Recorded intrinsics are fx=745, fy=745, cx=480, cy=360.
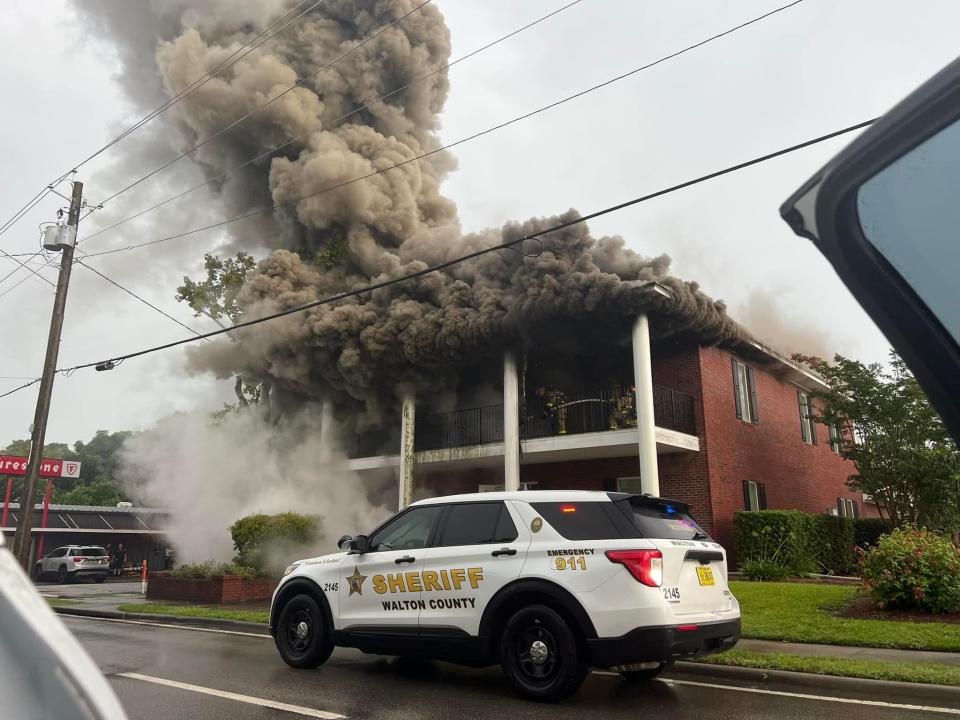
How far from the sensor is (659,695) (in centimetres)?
600

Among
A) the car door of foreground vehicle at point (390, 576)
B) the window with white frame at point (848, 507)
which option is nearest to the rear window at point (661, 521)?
the car door of foreground vehicle at point (390, 576)

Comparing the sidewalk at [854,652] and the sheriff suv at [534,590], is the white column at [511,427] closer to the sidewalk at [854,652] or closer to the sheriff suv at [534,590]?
the sidewalk at [854,652]

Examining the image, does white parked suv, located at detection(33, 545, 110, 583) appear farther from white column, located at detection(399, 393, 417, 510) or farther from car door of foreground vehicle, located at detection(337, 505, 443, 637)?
car door of foreground vehicle, located at detection(337, 505, 443, 637)

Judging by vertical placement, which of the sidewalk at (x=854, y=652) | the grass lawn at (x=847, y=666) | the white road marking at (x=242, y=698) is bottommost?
the white road marking at (x=242, y=698)

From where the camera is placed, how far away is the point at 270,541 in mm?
16234

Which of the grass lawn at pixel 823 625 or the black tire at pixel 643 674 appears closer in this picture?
the black tire at pixel 643 674

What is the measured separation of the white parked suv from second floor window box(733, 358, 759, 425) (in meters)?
23.9

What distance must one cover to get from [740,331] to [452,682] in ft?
42.9

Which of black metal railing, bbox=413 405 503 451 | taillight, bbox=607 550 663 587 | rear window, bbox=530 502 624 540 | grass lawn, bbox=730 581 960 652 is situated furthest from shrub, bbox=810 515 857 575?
taillight, bbox=607 550 663 587

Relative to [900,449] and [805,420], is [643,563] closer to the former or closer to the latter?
[900,449]

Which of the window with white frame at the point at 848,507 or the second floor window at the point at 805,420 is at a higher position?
the second floor window at the point at 805,420

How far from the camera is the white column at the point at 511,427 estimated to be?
16562 mm

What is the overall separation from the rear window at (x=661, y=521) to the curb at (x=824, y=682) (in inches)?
57.5

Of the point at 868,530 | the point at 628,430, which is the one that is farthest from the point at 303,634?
the point at 868,530
